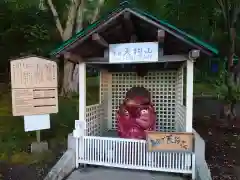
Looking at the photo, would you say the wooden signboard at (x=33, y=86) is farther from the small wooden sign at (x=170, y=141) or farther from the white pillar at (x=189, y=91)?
the white pillar at (x=189, y=91)

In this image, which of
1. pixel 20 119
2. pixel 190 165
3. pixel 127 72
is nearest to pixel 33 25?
pixel 20 119

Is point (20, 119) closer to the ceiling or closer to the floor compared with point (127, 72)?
closer to the floor

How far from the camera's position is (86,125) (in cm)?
527

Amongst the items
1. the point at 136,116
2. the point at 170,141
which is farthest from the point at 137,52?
the point at 170,141

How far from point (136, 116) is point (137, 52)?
5.29ft

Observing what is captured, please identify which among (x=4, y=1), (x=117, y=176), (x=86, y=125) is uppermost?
(x=4, y=1)

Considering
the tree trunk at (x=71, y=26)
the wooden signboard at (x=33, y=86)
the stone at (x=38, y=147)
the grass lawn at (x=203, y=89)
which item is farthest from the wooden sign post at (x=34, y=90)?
the grass lawn at (x=203, y=89)

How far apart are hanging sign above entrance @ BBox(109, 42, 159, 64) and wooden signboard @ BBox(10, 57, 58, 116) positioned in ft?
5.98

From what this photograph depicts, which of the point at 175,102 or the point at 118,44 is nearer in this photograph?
the point at 118,44

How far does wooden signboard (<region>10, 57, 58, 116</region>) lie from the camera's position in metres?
5.22

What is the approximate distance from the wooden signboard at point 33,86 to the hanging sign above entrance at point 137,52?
5.98 feet

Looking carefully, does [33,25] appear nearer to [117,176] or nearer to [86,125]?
[86,125]

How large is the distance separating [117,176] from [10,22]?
390 inches

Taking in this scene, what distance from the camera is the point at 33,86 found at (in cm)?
533
